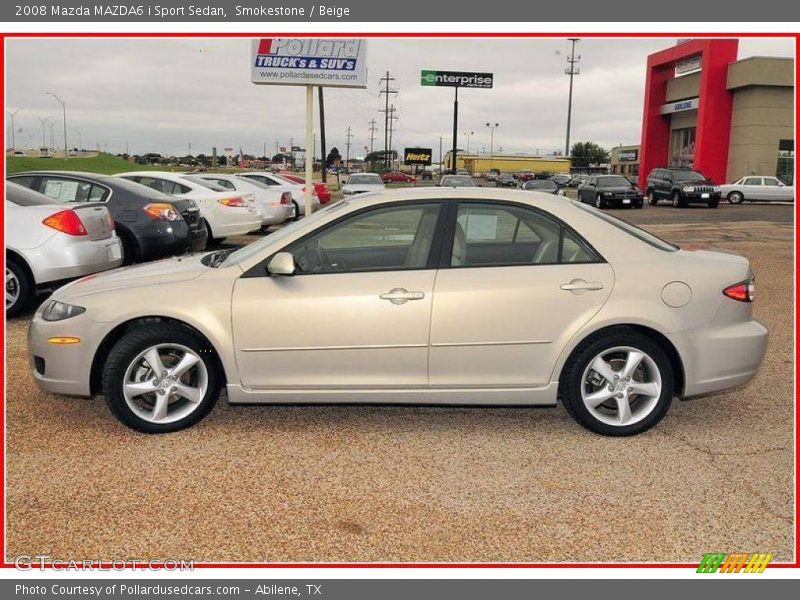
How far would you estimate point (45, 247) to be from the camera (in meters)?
7.66

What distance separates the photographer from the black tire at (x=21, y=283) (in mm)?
7723

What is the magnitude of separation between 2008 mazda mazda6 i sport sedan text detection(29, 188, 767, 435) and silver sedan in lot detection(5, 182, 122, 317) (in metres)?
3.24

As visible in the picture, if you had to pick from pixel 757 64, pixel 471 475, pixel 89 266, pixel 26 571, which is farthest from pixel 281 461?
pixel 757 64

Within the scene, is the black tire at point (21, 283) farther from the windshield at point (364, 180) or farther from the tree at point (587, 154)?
the tree at point (587, 154)

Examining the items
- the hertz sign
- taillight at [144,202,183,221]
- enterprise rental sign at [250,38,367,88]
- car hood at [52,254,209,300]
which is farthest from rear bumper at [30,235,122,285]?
the hertz sign

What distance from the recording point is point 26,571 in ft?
10.4

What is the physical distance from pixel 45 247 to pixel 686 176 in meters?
31.3

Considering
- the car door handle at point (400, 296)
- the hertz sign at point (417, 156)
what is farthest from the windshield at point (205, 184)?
the hertz sign at point (417, 156)

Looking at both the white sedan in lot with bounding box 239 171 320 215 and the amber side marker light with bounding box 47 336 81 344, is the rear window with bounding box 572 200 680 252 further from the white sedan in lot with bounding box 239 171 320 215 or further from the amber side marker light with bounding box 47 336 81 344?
the white sedan in lot with bounding box 239 171 320 215

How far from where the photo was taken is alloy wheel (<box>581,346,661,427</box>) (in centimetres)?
454

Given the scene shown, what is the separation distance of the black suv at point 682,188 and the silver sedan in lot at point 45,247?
29.6m

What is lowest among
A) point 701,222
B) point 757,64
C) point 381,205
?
point 701,222

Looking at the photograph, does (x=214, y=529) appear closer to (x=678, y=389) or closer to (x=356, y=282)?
(x=356, y=282)

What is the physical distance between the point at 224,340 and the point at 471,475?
5.35 feet
